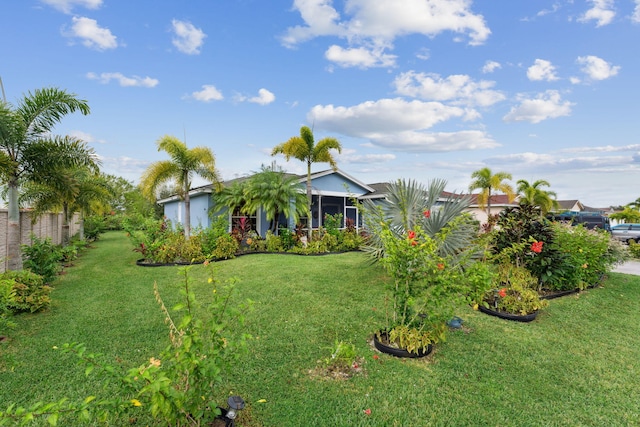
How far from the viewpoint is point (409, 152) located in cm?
1485

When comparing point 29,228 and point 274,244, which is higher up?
point 29,228

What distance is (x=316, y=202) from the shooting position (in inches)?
604

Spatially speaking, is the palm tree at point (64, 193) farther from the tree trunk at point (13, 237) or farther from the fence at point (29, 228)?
the tree trunk at point (13, 237)

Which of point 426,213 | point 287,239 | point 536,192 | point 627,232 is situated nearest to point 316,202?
point 287,239

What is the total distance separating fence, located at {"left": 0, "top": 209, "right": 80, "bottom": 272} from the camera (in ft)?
22.6

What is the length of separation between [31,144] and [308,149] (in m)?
8.23

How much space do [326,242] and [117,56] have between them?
869 centimetres

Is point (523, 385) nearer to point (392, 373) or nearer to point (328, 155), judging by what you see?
point (392, 373)

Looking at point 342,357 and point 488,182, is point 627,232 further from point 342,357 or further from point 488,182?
point 342,357

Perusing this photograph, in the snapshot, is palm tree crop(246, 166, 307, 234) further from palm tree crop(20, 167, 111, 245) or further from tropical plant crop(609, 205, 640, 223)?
tropical plant crop(609, 205, 640, 223)

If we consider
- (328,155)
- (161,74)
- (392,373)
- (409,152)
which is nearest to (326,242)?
(328,155)

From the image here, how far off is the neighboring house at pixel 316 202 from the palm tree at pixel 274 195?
2.02 feet

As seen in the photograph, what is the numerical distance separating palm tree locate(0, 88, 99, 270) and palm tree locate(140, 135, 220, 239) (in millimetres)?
3740

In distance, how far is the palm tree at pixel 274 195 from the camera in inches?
473
